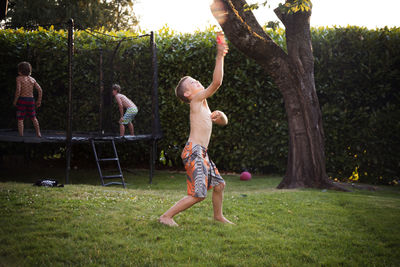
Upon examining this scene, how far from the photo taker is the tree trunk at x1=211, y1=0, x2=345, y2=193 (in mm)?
6660

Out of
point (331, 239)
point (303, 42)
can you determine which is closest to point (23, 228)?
point (331, 239)

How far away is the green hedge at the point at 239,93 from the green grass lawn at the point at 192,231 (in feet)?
9.49

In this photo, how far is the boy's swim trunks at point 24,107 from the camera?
316 inches

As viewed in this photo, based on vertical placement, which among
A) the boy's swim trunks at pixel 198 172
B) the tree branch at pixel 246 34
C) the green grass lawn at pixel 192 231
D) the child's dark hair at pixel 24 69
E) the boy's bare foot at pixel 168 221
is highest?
the tree branch at pixel 246 34

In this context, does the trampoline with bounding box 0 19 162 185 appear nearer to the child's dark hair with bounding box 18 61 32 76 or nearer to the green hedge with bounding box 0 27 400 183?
the green hedge with bounding box 0 27 400 183

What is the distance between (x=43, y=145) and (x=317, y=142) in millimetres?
7470

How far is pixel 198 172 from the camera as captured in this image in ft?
12.2

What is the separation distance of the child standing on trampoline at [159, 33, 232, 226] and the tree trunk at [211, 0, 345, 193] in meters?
2.94

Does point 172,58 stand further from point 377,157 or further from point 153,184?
point 377,157

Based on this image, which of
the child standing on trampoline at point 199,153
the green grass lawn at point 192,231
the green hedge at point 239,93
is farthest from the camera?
the green hedge at point 239,93

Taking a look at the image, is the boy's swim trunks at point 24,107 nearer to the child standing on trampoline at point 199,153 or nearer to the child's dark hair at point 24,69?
the child's dark hair at point 24,69

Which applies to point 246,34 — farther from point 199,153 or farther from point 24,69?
point 24,69

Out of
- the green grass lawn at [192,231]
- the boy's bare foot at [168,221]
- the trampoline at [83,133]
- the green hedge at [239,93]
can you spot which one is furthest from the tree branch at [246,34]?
the boy's bare foot at [168,221]

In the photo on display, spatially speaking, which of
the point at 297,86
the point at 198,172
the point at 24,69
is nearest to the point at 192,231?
the point at 198,172
